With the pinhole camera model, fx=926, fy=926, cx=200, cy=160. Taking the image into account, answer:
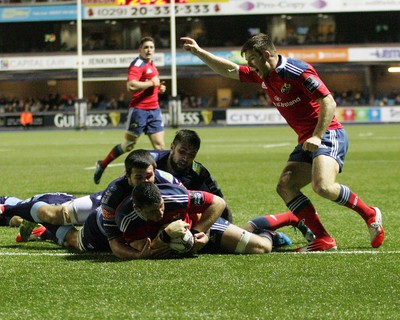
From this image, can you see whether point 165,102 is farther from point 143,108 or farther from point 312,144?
point 312,144

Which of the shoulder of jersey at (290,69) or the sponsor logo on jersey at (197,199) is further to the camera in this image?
the shoulder of jersey at (290,69)

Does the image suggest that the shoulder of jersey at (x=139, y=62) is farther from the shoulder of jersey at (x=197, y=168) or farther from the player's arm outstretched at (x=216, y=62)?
the shoulder of jersey at (x=197, y=168)

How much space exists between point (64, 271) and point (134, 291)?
918 mm

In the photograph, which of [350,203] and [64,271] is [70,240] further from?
[350,203]

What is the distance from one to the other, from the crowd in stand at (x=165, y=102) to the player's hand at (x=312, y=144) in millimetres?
42620

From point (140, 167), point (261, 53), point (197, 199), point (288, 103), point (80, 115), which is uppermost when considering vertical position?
point (261, 53)

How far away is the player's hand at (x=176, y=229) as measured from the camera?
643 cm

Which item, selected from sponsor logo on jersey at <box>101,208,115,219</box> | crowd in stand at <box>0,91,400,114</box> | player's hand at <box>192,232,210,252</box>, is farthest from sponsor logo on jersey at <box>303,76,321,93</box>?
crowd in stand at <box>0,91,400,114</box>

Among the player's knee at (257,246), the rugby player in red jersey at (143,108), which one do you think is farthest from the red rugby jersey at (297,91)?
the rugby player in red jersey at (143,108)

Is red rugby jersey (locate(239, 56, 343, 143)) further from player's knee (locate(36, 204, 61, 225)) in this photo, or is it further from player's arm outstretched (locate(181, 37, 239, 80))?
player's knee (locate(36, 204, 61, 225))

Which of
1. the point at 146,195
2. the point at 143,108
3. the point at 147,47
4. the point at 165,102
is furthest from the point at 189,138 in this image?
the point at 165,102

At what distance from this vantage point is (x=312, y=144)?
704 cm

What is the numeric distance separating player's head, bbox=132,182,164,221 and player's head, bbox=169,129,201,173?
112 cm

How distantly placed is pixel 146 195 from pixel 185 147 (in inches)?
49.5
